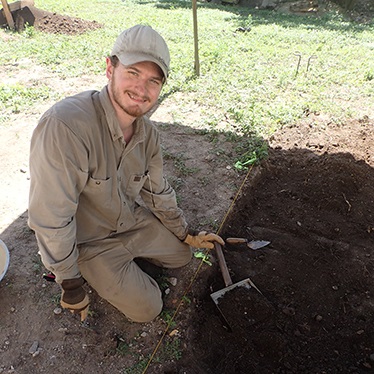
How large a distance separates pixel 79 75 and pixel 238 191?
402 cm

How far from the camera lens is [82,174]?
1.93m

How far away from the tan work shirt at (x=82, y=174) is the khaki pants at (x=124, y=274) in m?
0.09

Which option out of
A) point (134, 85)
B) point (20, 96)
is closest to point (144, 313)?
point (134, 85)

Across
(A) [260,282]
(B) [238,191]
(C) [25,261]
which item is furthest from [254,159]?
(C) [25,261]

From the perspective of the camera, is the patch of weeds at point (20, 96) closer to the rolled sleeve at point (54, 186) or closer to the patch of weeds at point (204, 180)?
the patch of weeds at point (204, 180)

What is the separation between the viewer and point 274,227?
3.25 meters

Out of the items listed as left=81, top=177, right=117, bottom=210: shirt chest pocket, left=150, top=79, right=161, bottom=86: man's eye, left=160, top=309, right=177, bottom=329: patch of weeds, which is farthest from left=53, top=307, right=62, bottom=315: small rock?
left=150, top=79, right=161, bottom=86: man's eye

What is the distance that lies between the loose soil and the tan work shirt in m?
0.59

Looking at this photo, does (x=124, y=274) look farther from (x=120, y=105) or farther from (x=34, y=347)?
(x=120, y=105)

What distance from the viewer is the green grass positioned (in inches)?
186

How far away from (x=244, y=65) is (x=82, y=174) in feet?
16.8

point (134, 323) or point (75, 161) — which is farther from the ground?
point (75, 161)

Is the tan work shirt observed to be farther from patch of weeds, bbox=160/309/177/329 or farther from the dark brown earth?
the dark brown earth

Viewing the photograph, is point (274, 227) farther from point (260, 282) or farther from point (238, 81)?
point (238, 81)
